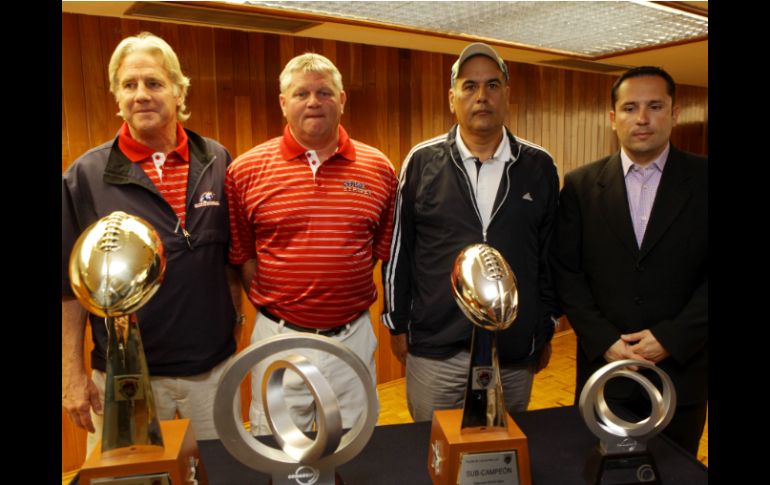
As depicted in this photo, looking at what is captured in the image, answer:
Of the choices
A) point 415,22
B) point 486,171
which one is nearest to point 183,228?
point 486,171

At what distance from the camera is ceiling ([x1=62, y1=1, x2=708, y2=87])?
8.14ft

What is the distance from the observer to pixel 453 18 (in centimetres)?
269

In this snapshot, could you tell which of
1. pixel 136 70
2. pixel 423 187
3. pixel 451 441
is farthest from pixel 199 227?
pixel 451 441

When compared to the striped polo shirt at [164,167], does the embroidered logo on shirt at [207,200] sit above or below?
below

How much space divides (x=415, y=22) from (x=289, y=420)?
7.45 ft

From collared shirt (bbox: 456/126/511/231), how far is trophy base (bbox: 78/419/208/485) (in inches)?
49.4

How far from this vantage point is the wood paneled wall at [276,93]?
2850 millimetres

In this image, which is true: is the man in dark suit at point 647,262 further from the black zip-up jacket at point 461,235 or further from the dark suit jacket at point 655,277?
the black zip-up jacket at point 461,235

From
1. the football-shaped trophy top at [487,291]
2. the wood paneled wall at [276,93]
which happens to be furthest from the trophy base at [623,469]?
the wood paneled wall at [276,93]

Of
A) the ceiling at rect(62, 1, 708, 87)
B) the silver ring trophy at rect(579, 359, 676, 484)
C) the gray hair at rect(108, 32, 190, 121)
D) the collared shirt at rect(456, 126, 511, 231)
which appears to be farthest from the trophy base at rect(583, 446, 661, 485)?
the ceiling at rect(62, 1, 708, 87)

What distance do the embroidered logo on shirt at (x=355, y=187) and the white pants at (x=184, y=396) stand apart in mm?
771

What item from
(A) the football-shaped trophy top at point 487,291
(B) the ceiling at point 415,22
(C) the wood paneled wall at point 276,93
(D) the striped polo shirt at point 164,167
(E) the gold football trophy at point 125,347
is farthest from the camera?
(C) the wood paneled wall at point 276,93

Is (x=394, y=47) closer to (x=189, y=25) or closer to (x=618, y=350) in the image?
(x=189, y=25)

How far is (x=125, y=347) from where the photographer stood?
1.06 m
